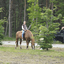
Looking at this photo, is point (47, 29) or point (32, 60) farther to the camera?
point (47, 29)

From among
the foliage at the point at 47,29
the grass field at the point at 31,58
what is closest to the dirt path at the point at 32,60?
the grass field at the point at 31,58

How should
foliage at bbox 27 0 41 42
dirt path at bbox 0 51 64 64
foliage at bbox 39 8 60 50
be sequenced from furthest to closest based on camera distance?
1. foliage at bbox 27 0 41 42
2. foliage at bbox 39 8 60 50
3. dirt path at bbox 0 51 64 64

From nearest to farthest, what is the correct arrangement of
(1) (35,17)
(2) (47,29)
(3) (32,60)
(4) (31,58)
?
1. (3) (32,60)
2. (4) (31,58)
3. (2) (47,29)
4. (1) (35,17)

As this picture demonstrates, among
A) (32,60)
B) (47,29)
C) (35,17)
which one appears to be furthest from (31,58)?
(35,17)

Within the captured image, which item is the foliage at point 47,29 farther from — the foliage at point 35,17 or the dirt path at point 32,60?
the dirt path at point 32,60

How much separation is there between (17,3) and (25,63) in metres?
37.3

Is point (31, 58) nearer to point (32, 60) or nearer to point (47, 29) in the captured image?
point (32, 60)

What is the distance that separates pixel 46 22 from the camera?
1505cm

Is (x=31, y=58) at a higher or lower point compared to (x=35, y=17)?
lower

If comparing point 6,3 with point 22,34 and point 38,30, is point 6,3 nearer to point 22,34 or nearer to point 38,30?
point 22,34

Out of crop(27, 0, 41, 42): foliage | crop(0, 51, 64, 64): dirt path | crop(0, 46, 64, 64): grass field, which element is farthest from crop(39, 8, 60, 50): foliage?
crop(0, 51, 64, 64): dirt path

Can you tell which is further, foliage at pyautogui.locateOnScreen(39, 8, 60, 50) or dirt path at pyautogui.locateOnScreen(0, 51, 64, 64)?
foliage at pyautogui.locateOnScreen(39, 8, 60, 50)

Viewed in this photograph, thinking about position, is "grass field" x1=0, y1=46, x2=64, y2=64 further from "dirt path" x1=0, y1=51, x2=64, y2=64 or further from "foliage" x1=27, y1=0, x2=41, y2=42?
"foliage" x1=27, y1=0, x2=41, y2=42

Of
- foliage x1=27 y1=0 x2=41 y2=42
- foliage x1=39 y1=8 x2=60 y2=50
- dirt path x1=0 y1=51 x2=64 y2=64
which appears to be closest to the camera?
dirt path x1=0 y1=51 x2=64 y2=64
